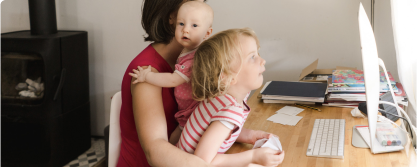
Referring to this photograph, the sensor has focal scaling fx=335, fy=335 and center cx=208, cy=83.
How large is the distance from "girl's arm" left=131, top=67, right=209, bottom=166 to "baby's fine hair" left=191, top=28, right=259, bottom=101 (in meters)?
0.13

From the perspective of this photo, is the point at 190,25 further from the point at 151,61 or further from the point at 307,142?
the point at 307,142

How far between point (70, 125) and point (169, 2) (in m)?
1.66

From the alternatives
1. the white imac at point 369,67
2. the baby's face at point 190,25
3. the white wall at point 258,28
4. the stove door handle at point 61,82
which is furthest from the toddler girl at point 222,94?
the stove door handle at point 61,82

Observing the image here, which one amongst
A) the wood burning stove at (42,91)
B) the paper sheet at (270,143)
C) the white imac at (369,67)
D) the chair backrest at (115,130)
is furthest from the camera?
the wood burning stove at (42,91)

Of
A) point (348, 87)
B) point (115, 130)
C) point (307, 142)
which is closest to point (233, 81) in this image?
point (307, 142)

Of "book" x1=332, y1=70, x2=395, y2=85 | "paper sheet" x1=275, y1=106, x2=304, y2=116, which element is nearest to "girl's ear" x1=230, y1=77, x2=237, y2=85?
"paper sheet" x1=275, y1=106, x2=304, y2=116

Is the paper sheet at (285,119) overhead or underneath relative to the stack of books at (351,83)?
underneath

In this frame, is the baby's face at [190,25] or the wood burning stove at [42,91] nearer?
the baby's face at [190,25]

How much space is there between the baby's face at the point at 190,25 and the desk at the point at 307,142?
390mm

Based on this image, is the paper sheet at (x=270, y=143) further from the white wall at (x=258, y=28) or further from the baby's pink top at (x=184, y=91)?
the white wall at (x=258, y=28)

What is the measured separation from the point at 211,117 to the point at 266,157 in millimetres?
212

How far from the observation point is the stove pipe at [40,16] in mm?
2273

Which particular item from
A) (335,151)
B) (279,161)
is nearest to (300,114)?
(335,151)

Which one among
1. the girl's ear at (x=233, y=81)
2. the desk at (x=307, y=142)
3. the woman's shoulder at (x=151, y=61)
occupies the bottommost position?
the desk at (x=307, y=142)
